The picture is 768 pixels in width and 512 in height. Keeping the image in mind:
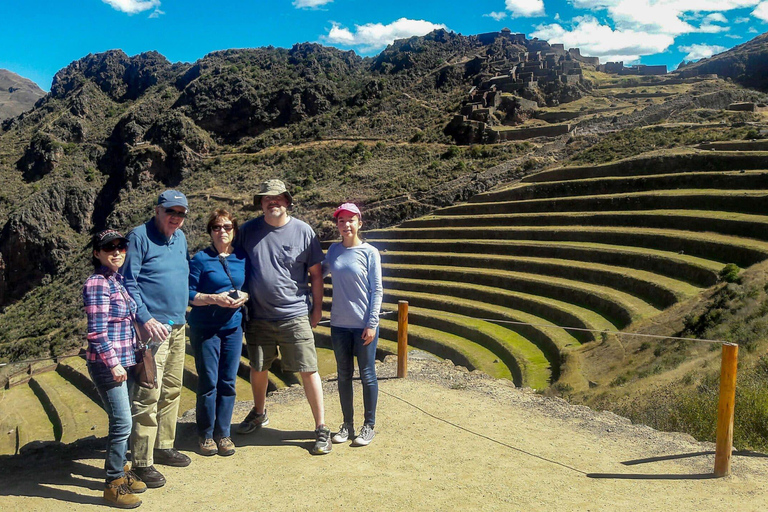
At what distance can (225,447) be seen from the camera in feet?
15.6

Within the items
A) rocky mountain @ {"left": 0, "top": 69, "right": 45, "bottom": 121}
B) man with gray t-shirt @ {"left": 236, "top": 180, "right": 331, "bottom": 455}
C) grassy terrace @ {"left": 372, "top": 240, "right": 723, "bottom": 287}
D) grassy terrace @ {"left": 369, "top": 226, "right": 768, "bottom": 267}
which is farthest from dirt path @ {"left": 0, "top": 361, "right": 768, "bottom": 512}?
rocky mountain @ {"left": 0, "top": 69, "right": 45, "bottom": 121}

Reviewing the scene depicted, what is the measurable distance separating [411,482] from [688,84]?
166 feet

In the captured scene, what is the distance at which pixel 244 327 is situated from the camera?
4852mm

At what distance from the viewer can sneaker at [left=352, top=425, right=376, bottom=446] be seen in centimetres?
499

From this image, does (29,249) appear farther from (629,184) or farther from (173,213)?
(173,213)

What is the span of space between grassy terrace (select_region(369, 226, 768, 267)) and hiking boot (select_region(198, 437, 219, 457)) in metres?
12.2

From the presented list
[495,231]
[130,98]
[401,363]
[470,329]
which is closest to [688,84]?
[495,231]

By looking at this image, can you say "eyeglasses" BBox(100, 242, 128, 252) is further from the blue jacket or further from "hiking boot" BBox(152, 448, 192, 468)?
"hiking boot" BBox(152, 448, 192, 468)

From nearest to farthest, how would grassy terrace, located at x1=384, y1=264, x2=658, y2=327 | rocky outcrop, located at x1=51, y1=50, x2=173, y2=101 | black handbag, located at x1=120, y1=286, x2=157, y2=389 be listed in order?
1. black handbag, located at x1=120, y1=286, x2=157, y2=389
2. grassy terrace, located at x1=384, y1=264, x2=658, y2=327
3. rocky outcrop, located at x1=51, y1=50, x2=173, y2=101

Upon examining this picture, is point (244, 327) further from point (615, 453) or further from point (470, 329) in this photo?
point (470, 329)

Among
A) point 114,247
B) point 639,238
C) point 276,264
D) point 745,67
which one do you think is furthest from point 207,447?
point 745,67

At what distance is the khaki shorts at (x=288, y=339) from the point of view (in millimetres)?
4738

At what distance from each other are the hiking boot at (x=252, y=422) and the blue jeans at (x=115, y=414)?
4.72 ft

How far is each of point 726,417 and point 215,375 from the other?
13.6ft
